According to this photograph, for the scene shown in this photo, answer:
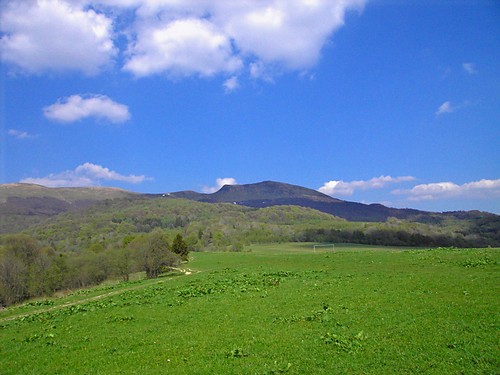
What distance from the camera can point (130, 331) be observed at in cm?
1809

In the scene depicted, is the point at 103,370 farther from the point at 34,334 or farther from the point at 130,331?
the point at 34,334

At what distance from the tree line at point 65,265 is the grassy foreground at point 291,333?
52.1 meters

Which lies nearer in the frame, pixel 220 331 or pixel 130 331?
pixel 220 331

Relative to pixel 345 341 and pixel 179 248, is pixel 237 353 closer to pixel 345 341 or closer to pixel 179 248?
pixel 345 341

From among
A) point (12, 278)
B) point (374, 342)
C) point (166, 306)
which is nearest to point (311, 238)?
point (12, 278)

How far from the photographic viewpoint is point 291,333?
14578mm

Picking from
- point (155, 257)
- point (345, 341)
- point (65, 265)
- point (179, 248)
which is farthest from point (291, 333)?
point (65, 265)

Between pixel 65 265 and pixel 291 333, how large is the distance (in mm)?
81809

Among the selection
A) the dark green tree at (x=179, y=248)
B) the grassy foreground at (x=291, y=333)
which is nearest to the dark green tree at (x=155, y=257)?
the dark green tree at (x=179, y=248)

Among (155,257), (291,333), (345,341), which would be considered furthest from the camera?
(155,257)

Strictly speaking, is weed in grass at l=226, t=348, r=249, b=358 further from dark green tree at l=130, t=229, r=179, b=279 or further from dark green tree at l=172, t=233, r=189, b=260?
dark green tree at l=172, t=233, r=189, b=260

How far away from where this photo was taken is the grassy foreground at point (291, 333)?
37.0ft

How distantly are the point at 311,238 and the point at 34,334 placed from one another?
124 meters

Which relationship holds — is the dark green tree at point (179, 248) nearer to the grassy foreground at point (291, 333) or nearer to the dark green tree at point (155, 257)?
the dark green tree at point (155, 257)
